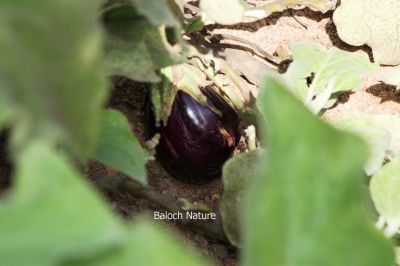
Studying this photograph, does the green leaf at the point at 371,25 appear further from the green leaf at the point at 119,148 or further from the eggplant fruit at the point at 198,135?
the green leaf at the point at 119,148

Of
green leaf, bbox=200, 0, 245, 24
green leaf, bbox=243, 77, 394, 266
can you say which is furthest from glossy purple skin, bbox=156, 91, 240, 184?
green leaf, bbox=243, 77, 394, 266

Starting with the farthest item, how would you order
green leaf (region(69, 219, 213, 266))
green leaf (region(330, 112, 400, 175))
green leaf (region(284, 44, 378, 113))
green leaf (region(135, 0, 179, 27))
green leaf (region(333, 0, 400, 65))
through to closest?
green leaf (region(333, 0, 400, 65)), green leaf (region(284, 44, 378, 113)), green leaf (region(330, 112, 400, 175)), green leaf (region(135, 0, 179, 27)), green leaf (region(69, 219, 213, 266))

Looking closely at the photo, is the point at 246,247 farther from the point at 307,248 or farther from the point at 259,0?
the point at 259,0

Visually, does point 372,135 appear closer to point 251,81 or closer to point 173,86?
point 173,86

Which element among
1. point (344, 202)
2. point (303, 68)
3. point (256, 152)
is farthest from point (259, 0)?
point (344, 202)

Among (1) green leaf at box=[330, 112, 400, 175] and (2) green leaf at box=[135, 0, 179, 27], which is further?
(1) green leaf at box=[330, 112, 400, 175]

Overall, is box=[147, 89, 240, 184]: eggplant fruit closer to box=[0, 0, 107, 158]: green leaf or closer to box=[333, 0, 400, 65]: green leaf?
box=[333, 0, 400, 65]: green leaf

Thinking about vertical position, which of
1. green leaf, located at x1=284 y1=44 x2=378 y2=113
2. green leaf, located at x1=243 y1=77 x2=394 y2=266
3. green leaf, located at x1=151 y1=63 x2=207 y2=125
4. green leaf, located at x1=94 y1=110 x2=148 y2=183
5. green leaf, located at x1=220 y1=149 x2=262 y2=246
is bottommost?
green leaf, located at x1=151 y1=63 x2=207 y2=125

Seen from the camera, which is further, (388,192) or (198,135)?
(198,135)

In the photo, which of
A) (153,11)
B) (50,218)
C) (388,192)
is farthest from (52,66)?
(388,192)
